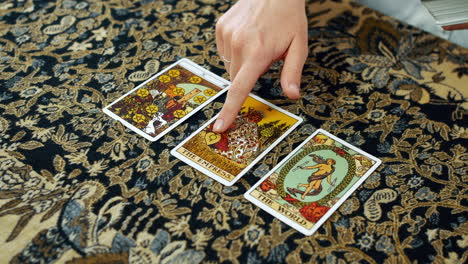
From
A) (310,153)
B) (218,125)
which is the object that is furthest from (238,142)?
(310,153)

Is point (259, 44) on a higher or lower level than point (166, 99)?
higher

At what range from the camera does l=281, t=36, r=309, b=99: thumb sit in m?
1.06

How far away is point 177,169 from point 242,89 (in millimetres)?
219

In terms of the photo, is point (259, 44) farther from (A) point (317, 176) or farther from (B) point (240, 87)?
(A) point (317, 176)

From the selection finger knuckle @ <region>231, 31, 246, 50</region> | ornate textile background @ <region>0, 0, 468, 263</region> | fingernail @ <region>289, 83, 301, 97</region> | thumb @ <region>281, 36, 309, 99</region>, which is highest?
finger knuckle @ <region>231, 31, 246, 50</region>

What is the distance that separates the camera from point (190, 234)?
0.93 metres

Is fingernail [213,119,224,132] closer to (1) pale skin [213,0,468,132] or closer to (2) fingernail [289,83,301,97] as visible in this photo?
(1) pale skin [213,0,468,132]

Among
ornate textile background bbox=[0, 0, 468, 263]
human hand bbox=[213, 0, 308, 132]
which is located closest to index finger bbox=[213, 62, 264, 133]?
human hand bbox=[213, 0, 308, 132]

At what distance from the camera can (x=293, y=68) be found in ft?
3.49

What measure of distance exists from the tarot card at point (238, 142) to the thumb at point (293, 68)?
0.09 m

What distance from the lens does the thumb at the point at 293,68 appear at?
106cm

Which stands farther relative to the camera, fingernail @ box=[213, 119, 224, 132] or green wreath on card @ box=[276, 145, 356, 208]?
fingernail @ box=[213, 119, 224, 132]

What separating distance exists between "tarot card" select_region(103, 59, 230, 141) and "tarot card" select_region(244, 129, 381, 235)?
0.27 m

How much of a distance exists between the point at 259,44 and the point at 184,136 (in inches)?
10.5
